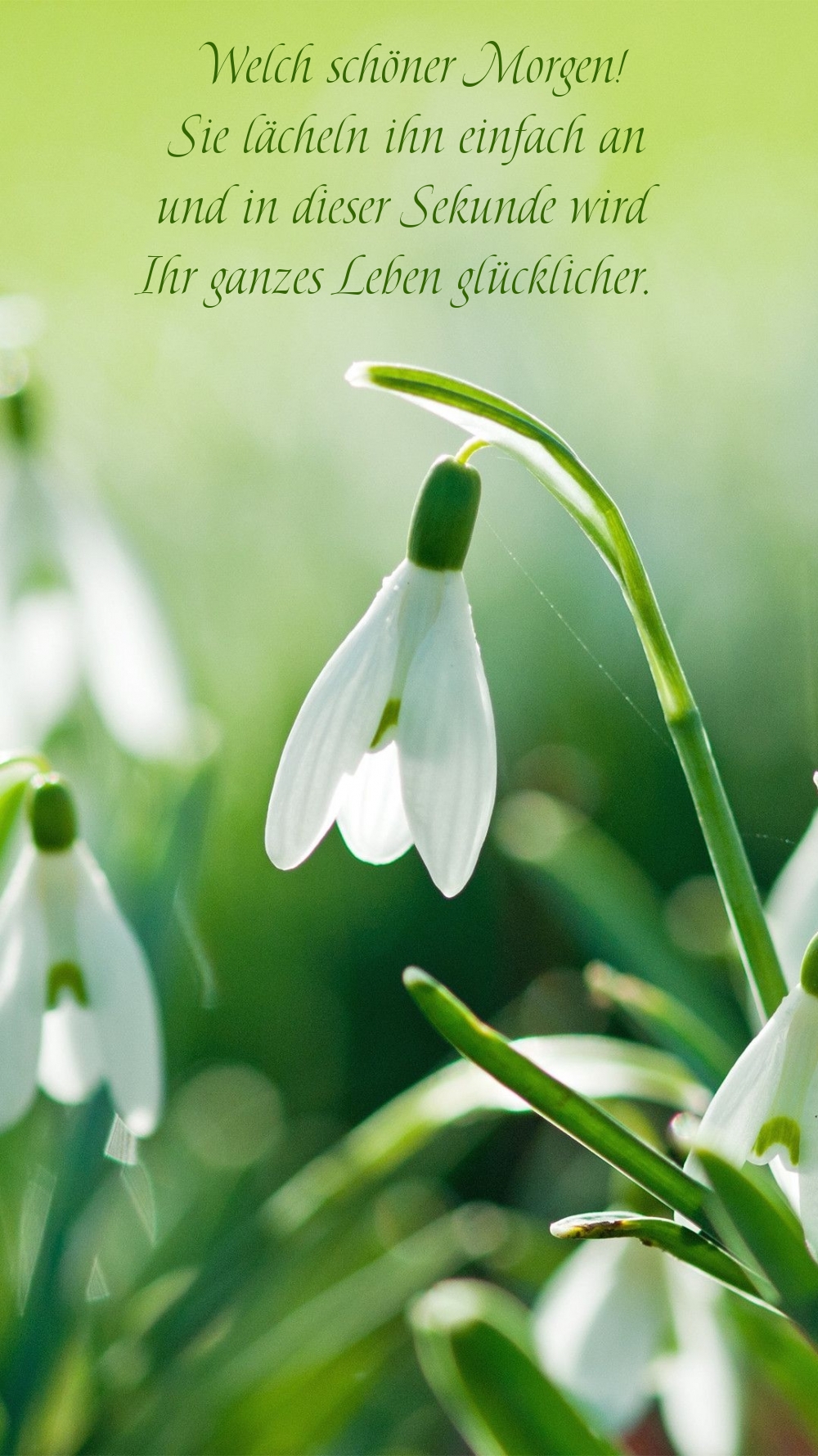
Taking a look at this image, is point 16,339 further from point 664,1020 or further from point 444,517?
point 664,1020

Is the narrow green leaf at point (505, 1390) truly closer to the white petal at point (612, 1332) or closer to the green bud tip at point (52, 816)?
the white petal at point (612, 1332)

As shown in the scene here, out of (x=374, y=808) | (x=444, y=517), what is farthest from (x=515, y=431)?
(x=374, y=808)

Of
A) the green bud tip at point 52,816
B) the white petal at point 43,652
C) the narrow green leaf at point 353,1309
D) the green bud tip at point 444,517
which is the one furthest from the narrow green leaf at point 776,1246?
the white petal at point 43,652

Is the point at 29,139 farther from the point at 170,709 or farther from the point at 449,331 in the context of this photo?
the point at 170,709

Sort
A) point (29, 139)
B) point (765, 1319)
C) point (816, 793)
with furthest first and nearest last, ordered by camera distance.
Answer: point (29, 139), point (816, 793), point (765, 1319)

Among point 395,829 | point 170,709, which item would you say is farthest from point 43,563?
point 395,829

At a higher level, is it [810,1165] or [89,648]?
[89,648]
